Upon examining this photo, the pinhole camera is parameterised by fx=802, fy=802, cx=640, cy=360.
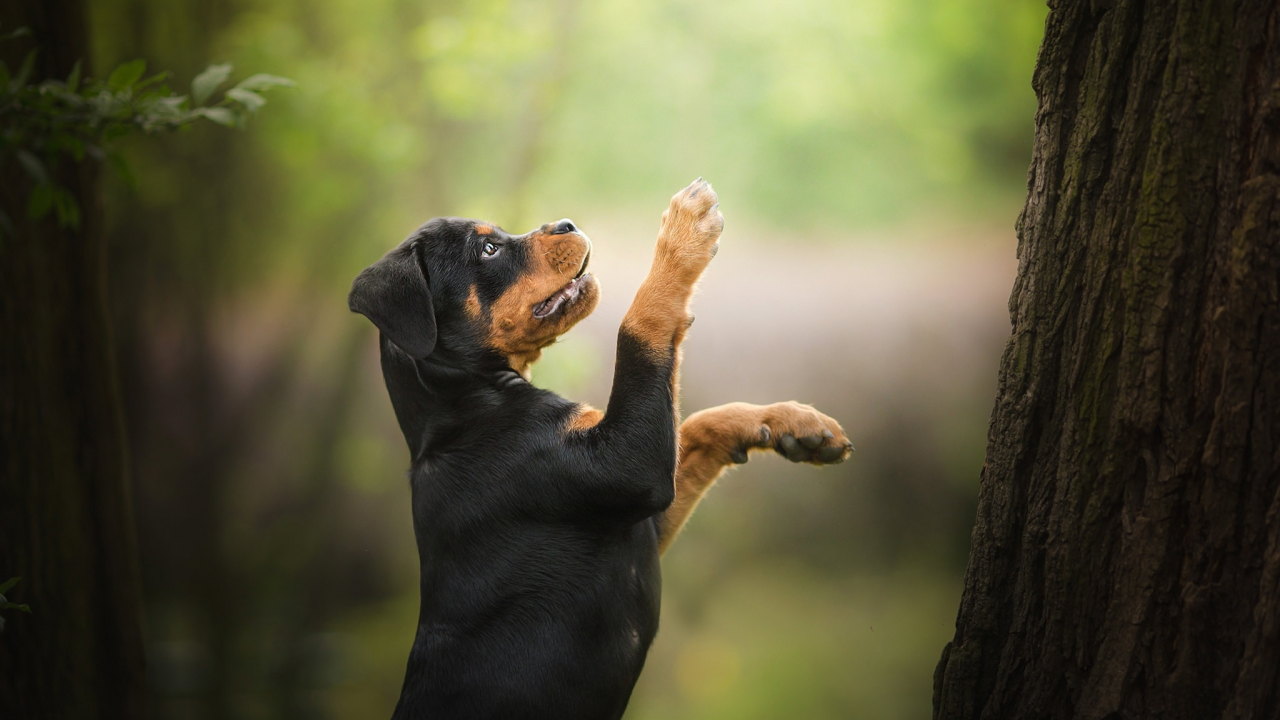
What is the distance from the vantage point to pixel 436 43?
533 cm

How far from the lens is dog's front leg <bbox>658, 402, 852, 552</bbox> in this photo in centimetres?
283

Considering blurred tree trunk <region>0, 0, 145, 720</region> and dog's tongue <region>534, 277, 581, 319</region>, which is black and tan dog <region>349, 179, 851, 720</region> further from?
blurred tree trunk <region>0, 0, 145, 720</region>

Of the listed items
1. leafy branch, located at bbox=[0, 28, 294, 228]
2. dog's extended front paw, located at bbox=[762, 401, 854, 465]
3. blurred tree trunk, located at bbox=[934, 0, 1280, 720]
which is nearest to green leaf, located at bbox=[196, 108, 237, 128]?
leafy branch, located at bbox=[0, 28, 294, 228]

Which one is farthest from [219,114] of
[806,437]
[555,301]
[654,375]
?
[806,437]

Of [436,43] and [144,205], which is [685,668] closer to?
[436,43]

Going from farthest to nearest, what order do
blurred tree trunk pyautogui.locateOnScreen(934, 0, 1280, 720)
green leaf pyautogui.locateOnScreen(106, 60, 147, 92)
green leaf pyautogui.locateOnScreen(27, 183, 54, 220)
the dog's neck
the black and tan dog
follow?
the dog's neck → the black and tan dog → green leaf pyautogui.locateOnScreen(106, 60, 147, 92) → green leaf pyautogui.locateOnScreen(27, 183, 54, 220) → blurred tree trunk pyautogui.locateOnScreen(934, 0, 1280, 720)

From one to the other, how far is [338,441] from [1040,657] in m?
4.71

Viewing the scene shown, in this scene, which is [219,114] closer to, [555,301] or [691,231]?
[555,301]

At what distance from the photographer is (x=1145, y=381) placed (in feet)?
6.23

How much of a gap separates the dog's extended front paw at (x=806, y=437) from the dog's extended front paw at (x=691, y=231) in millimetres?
607

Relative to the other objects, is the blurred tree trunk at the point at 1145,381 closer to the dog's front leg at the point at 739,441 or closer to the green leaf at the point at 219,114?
the dog's front leg at the point at 739,441

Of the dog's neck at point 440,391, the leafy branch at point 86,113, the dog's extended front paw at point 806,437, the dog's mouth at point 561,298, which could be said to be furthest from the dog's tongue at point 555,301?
the leafy branch at point 86,113

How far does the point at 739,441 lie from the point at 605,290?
230cm

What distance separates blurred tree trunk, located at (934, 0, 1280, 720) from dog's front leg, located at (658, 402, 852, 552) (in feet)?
2.21
